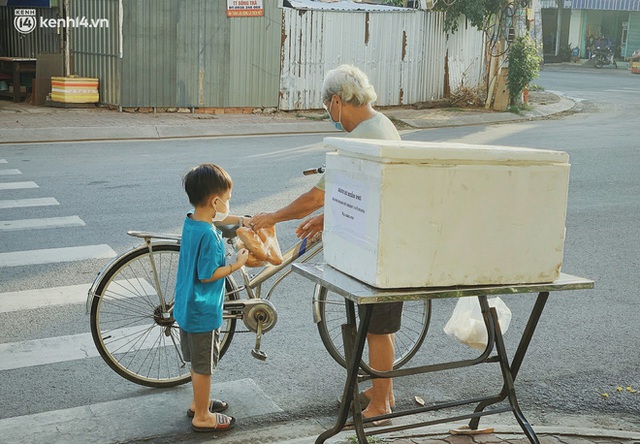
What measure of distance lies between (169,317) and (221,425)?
81 centimetres

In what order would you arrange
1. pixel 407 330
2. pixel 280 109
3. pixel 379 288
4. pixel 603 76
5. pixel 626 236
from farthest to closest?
pixel 603 76, pixel 280 109, pixel 626 236, pixel 407 330, pixel 379 288

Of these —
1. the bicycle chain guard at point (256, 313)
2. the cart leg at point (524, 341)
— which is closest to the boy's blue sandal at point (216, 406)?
the bicycle chain guard at point (256, 313)

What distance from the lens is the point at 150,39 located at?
1777 centimetres

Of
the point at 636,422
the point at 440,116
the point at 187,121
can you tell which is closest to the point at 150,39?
the point at 187,121

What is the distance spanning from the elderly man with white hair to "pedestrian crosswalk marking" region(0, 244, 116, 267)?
3294 mm

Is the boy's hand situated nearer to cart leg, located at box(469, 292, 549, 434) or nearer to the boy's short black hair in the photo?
the boy's short black hair

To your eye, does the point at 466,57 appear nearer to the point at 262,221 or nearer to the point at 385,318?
the point at 262,221

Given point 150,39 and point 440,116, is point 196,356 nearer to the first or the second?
point 150,39

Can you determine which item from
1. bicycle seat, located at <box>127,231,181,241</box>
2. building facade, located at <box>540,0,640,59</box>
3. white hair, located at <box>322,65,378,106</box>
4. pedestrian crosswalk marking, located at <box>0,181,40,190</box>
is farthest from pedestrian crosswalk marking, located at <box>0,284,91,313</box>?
building facade, located at <box>540,0,640,59</box>

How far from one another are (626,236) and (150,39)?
38.2 ft

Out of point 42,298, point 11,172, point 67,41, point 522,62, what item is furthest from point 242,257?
point 522,62

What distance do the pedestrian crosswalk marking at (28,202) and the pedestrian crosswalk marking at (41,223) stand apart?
67 cm

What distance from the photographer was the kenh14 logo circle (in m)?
19.8

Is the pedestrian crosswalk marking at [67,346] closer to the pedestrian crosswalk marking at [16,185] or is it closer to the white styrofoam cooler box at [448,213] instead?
the white styrofoam cooler box at [448,213]
